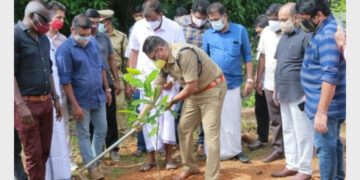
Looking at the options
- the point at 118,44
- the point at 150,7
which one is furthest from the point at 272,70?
the point at 118,44

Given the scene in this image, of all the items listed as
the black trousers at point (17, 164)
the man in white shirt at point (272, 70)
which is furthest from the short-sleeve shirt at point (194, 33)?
the black trousers at point (17, 164)

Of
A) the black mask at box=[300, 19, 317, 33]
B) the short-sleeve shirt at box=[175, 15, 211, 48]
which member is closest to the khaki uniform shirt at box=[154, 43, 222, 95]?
the black mask at box=[300, 19, 317, 33]

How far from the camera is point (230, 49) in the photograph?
567cm

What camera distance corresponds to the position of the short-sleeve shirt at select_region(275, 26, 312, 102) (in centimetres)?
478

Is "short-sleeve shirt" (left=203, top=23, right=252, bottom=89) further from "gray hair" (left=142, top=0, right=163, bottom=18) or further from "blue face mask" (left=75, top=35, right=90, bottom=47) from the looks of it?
"blue face mask" (left=75, top=35, right=90, bottom=47)

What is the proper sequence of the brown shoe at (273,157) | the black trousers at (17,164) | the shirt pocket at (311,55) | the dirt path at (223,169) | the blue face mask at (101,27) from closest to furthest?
the shirt pocket at (311,55), the black trousers at (17,164), the dirt path at (223,169), the brown shoe at (273,157), the blue face mask at (101,27)

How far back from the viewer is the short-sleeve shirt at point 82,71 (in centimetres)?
491

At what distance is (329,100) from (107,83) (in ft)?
9.46

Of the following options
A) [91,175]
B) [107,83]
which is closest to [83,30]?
[107,83]

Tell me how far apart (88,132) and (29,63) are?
4.73 ft

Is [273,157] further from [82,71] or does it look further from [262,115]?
[82,71]

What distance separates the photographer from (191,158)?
5.20 meters

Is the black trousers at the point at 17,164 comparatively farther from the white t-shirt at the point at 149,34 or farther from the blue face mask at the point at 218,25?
the blue face mask at the point at 218,25

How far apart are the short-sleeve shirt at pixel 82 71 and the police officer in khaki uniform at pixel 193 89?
28.9 inches
